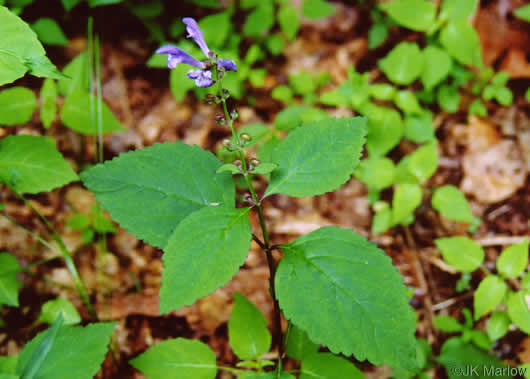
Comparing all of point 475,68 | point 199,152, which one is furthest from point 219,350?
point 475,68

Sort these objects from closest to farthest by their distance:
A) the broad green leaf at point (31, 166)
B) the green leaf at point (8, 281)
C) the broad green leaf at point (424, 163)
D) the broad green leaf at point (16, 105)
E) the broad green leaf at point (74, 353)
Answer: the broad green leaf at point (74, 353) → the broad green leaf at point (31, 166) → the green leaf at point (8, 281) → the broad green leaf at point (16, 105) → the broad green leaf at point (424, 163)

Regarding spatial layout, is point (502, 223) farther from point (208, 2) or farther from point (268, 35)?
point (208, 2)

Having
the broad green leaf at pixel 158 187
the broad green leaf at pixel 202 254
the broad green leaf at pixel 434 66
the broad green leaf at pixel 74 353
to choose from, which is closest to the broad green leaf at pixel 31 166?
the broad green leaf at pixel 158 187

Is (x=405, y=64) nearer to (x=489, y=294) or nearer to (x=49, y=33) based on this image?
(x=489, y=294)

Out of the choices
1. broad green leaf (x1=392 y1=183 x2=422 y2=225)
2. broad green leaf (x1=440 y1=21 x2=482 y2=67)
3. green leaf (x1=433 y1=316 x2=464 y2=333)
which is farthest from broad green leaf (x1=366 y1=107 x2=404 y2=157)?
green leaf (x1=433 y1=316 x2=464 y2=333)

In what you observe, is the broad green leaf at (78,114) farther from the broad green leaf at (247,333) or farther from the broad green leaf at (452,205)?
the broad green leaf at (452,205)

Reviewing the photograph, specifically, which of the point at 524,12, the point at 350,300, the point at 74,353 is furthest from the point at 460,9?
the point at 74,353
